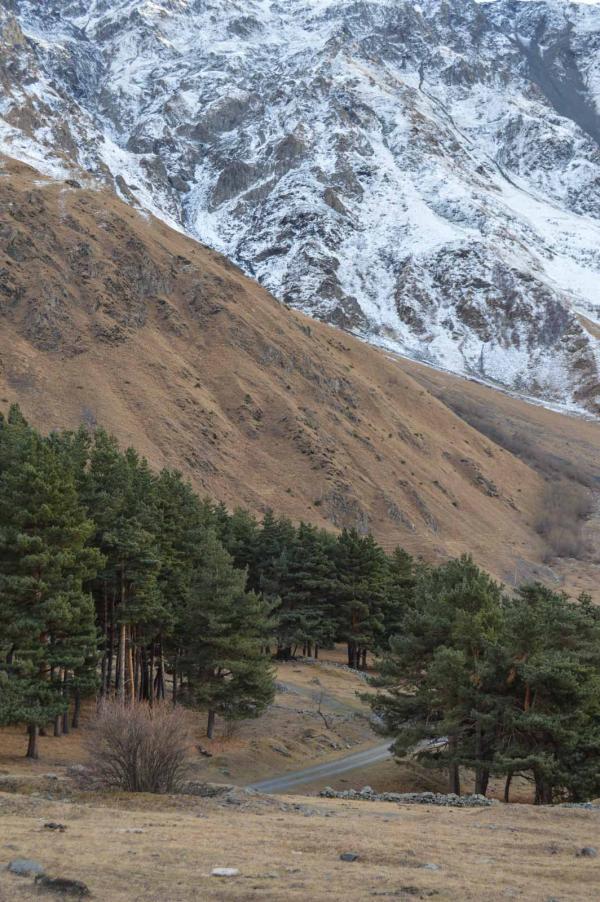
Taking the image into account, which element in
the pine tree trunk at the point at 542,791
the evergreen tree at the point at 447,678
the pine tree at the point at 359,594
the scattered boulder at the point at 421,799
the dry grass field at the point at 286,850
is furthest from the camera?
the pine tree at the point at 359,594

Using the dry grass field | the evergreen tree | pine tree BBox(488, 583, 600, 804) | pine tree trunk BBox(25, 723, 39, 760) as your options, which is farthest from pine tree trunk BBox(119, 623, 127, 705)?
pine tree BBox(488, 583, 600, 804)

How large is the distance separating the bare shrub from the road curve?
9137 millimetres

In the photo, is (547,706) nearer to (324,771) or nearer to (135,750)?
(324,771)

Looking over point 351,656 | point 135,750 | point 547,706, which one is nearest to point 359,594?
point 351,656

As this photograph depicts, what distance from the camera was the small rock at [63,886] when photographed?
12305mm

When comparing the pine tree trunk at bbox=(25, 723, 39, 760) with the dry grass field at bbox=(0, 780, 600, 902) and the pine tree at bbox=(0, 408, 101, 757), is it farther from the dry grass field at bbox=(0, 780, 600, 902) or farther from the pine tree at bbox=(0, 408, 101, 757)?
the dry grass field at bbox=(0, 780, 600, 902)

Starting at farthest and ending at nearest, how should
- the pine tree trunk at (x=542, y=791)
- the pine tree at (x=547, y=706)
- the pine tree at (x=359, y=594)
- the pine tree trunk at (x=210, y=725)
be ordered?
the pine tree at (x=359, y=594), the pine tree trunk at (x=210, y=725), the pine tree trunk at (x=542, y=791), the pine tree at (x=547, y=706)

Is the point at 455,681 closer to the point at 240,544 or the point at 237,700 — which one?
the point at 237,700

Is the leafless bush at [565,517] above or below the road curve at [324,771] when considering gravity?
above

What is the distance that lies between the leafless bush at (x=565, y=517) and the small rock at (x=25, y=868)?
108965 mm

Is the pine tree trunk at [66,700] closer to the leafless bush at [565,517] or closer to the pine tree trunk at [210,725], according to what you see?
the pine tree trunk at [210,725]

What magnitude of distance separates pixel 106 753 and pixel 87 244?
10187cm

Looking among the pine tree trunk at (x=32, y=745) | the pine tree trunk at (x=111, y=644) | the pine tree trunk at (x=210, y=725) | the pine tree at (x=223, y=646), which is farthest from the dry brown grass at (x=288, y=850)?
the pine tree trunk at (x=210, y=725)

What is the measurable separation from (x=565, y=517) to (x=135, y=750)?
110215mm
